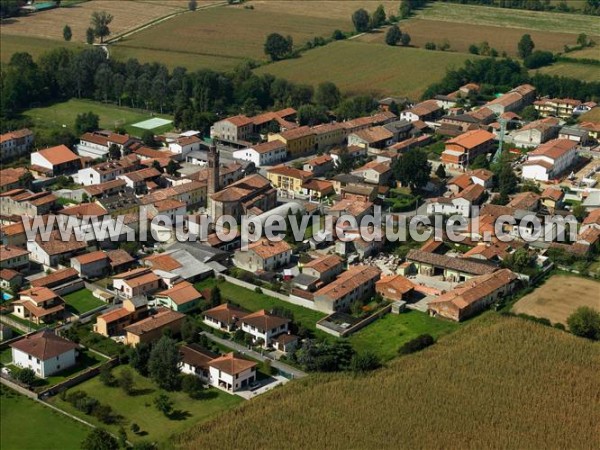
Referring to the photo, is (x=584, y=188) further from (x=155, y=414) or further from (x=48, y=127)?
(x=48, y=127)

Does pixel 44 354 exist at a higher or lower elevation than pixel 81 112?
lower

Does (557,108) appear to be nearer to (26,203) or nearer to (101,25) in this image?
(26,203)

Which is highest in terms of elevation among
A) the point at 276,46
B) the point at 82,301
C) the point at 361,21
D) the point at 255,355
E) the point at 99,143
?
the point at 361,21

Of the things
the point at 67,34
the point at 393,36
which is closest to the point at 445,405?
the point at 393,36

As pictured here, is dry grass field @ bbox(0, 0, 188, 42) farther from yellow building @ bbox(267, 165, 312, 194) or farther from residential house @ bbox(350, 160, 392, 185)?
residential house @ bbox(350, 160, 392, 185)

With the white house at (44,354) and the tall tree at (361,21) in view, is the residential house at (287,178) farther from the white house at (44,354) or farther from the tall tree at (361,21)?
the tall tree at (361,21)

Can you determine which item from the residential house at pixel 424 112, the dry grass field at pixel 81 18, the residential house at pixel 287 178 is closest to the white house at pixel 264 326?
the residential house at pixel 287 178

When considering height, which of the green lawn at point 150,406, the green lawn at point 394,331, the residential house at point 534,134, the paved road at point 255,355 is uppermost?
the residential house at point 534,134
